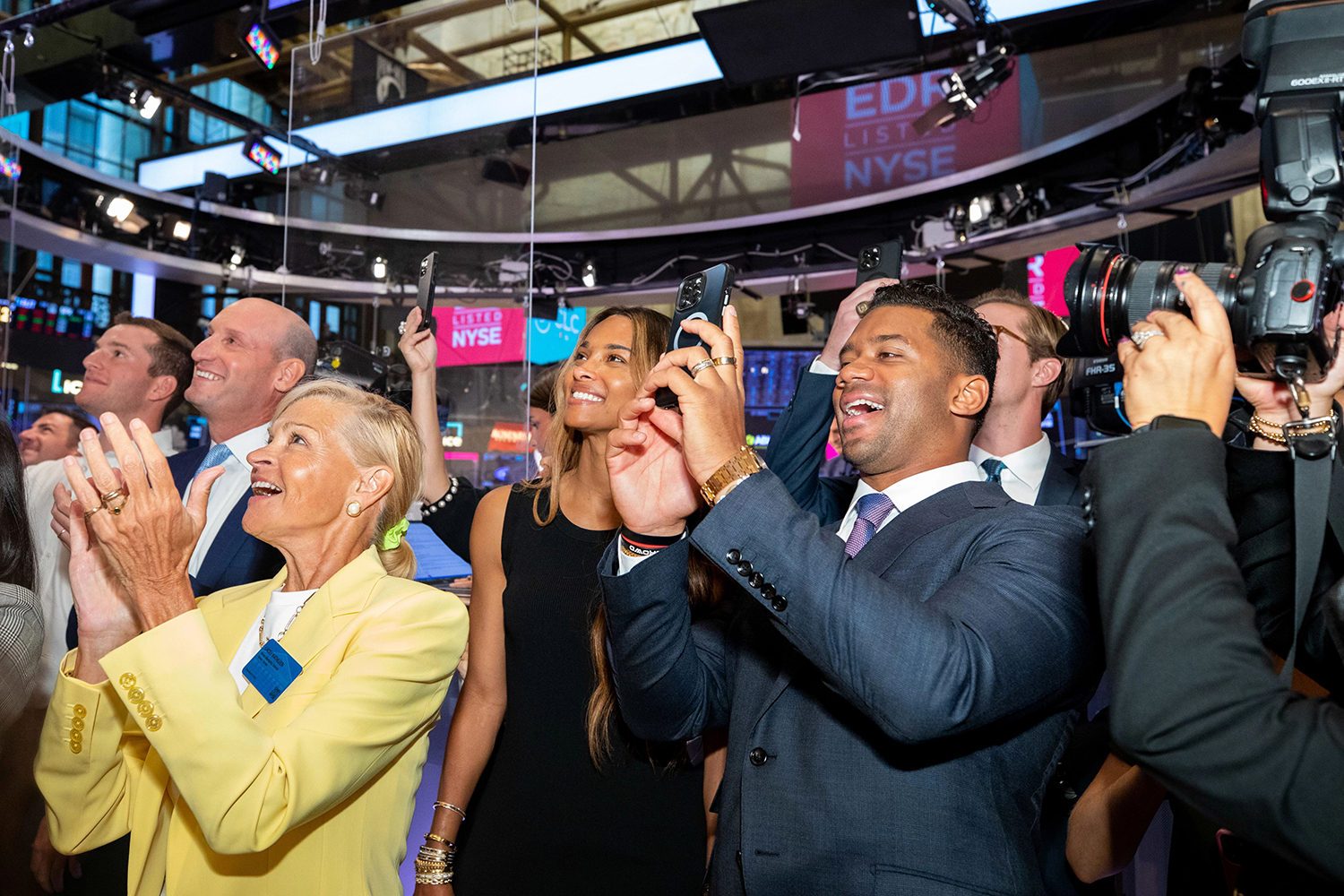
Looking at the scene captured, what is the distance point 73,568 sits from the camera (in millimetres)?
1495

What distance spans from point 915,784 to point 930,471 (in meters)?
0.49

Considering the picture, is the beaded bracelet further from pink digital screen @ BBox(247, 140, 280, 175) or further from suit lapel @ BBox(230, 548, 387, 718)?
pink digital screen @ BBox(247, 140, 280, 175)

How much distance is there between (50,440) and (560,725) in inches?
178

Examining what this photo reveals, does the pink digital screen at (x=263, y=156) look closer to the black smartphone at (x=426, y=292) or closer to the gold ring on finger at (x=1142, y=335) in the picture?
the black smartphone at (x=426, y=292)

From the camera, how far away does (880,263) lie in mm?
2000

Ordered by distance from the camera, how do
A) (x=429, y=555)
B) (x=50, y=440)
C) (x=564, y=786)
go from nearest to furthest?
1. (x=564, y=786)
2. (x=429, y=555)
3. (x=50, y=440)

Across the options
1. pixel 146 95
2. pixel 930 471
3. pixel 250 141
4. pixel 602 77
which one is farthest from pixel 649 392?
pixel 250 141

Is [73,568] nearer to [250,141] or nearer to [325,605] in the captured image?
[325,605]

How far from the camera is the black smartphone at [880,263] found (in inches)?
78.2

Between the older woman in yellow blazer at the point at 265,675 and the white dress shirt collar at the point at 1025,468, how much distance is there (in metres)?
1.44

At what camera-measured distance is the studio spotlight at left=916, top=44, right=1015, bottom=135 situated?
5.21 m

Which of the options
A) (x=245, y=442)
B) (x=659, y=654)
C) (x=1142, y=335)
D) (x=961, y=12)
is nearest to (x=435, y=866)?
(x=659, y=654)

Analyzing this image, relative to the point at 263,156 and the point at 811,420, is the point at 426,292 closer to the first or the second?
the point at 811,420

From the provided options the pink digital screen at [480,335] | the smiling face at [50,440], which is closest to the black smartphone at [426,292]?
the pink digital screen at [480,335]
